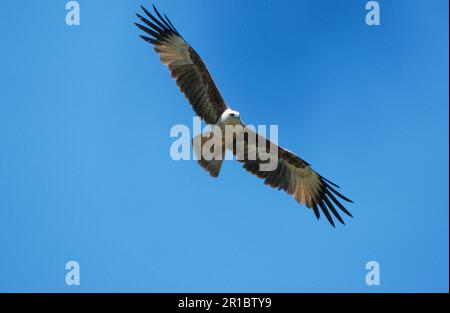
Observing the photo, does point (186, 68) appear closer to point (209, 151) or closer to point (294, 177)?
point (209, 151)

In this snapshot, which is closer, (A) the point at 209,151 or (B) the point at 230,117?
(B) the point at 230,117

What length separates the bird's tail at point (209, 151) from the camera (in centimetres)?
1026

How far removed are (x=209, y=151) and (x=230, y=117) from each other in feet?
2.69

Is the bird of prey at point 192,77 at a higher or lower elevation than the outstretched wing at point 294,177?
higher

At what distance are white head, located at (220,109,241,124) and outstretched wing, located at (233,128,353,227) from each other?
846 mm

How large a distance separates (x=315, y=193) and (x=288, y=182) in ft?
1.64

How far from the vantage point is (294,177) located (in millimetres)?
11117

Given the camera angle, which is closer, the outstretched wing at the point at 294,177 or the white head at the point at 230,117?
the white head at the point at 230,117

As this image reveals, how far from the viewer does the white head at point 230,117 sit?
980 cm

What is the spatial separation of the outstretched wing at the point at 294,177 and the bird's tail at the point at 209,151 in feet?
1.44

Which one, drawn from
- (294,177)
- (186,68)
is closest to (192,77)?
(186,68)

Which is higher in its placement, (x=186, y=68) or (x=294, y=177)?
(x=186, y=68)

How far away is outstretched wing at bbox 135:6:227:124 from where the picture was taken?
10156 mm
